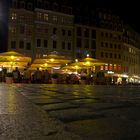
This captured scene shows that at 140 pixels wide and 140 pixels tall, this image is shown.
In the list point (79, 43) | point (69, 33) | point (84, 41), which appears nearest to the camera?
point (69, 33)

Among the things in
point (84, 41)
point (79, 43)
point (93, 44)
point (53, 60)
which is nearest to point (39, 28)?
point (79, 43)

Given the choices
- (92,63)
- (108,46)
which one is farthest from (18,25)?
(92,63)

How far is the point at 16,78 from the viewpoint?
95.7 feet

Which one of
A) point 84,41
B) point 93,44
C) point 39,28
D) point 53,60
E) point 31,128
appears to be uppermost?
point 39,28

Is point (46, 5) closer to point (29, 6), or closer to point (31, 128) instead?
point (29, 6)

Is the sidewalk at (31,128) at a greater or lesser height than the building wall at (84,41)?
lesser

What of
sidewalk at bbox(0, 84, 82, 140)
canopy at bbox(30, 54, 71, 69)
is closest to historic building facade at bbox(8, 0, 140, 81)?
canopy at bbox(30, 54, 71, 69)

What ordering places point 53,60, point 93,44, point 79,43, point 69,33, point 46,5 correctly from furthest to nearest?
point 93,44
point 79,43
point 69,33
point 46,5
point 53,60

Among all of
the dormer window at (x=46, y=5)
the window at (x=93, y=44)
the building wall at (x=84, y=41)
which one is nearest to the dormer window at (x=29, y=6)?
the dormer window at (x=46, y=5)

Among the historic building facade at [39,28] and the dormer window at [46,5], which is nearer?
the historic building facade at [39,28]

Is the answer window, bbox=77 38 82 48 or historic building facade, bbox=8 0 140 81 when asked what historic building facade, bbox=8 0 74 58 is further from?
window, bbox=77 38 82 48

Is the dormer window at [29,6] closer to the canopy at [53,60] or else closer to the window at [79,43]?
the window at [79,43]

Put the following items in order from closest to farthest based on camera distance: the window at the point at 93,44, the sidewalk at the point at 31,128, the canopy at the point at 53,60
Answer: the sidewalk at the point at 31,128
the canopy at the point at 53,60
the window at the point at 93,44

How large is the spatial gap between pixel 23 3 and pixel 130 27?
39.7 metres
